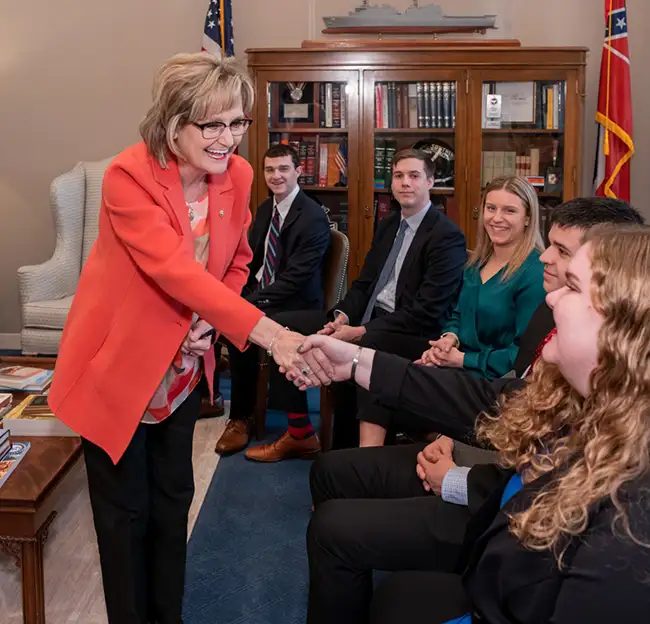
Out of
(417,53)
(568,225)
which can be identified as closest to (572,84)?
(417,53)

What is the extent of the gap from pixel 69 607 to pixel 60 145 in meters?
3.63

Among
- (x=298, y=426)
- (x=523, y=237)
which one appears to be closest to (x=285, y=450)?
(x=298, y=426)

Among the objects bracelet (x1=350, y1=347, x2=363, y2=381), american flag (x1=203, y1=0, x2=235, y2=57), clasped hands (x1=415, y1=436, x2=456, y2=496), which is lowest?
clasped hands (x1=415, y1=436, x2=456, y2=496)

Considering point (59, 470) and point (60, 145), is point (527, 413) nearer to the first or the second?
point (59, 470)

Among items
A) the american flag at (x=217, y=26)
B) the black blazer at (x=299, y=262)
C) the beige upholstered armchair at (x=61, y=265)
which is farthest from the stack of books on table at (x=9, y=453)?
the american flag at (x=217, y=26)

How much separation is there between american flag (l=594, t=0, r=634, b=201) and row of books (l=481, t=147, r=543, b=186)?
39 cm

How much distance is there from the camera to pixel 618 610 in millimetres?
967

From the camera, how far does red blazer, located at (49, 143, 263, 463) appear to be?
1.62m

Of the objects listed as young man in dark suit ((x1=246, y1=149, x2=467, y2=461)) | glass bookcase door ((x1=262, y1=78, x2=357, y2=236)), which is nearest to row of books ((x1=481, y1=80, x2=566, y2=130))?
glass bookcase door ((x1=262, y1=78, x2=357, y2=236))

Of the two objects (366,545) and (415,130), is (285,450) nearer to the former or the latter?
(366,545)

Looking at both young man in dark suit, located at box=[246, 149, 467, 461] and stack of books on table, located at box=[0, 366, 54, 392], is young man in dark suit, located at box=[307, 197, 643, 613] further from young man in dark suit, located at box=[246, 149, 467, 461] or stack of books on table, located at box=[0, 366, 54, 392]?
stack of books on table, located at box=[0, 366, 54, 392]

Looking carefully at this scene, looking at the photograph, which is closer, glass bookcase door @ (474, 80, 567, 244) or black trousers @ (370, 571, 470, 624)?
black trousers @ (370, 571, 470, 624)

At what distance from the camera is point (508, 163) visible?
4570 millimetres

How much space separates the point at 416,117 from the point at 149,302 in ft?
10.6
